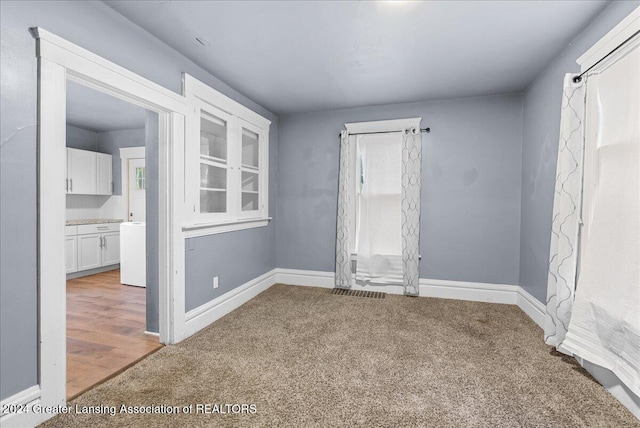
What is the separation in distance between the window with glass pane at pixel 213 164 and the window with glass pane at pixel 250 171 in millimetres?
399

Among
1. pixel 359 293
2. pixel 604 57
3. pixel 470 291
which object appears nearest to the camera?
pixel 604 57

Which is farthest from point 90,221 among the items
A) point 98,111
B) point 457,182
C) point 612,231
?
point 612,231

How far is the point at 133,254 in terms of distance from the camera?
420cm

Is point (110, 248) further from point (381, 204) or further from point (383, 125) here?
point (383, 125)

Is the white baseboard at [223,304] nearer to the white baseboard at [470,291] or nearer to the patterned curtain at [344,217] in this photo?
the patterned curtain at [344,217]

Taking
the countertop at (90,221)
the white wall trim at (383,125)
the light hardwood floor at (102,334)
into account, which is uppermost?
the white wall trim at (383,125)

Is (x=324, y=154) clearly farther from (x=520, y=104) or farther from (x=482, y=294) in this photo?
(x=482, y=294)

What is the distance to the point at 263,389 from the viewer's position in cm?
186

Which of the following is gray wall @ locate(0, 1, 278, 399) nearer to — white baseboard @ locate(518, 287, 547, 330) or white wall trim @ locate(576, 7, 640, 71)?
white wall trim @ locate(576, 7, 640, 71)

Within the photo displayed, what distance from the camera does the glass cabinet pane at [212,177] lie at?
2.88 m

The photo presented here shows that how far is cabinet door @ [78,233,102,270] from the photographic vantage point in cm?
461

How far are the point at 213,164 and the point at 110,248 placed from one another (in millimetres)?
3432

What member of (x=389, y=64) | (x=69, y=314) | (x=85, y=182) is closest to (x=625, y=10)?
(x=389, y=64)

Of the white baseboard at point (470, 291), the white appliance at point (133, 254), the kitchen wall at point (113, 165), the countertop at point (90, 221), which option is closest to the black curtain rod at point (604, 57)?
the white baseboard at point (470, 291)
